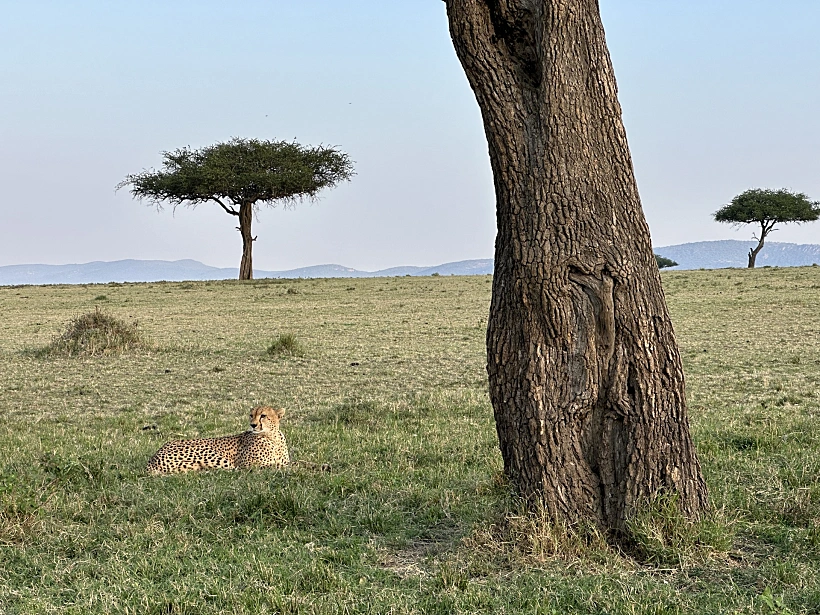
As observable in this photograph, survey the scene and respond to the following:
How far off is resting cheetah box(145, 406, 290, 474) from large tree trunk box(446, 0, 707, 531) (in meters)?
2.73

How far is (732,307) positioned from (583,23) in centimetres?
1908

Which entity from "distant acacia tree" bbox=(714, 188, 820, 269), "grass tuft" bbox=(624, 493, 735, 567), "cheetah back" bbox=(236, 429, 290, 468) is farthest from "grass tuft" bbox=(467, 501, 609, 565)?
"distant acacia tree" bbox=(714, 188, 820, 269)

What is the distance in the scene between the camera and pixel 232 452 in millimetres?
7219

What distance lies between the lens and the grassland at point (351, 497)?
4.29m

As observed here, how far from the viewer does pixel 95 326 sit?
54.2 feet

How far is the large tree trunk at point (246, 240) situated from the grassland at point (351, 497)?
31.1m

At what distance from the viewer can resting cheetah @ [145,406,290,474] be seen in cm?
699

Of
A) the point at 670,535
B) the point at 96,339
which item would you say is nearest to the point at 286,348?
the point at 96,339

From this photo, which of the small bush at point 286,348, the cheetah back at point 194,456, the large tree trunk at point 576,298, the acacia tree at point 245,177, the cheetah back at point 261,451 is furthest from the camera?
the acacia tree at point 245,177

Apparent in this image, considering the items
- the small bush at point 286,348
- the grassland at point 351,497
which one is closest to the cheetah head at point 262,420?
the grassland at point 351,497

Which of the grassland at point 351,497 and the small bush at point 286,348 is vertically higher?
the small bush at point 286,348

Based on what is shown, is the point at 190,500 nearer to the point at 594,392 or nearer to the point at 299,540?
the point at 299,540

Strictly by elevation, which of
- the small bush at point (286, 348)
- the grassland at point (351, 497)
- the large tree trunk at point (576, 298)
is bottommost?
the grassland at point (351, 497)

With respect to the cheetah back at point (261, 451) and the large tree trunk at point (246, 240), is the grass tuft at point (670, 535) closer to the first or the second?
the cheetah back at point (261, 451)
